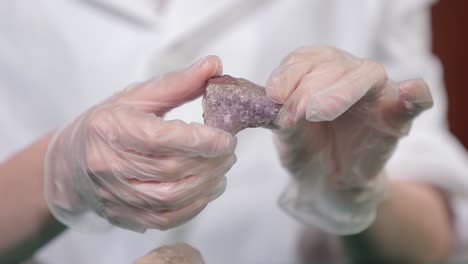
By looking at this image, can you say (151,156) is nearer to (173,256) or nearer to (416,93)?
(173,256)

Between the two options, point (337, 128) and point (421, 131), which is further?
point (421, 131)

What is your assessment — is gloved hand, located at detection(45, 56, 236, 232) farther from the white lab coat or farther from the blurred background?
the blurred background

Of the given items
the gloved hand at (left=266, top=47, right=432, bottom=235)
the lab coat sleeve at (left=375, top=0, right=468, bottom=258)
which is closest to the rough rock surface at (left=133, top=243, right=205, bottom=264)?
the gloved hand at (left=266, top=47, right=432, bottom=235)

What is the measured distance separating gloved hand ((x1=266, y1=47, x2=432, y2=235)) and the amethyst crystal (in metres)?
0.01

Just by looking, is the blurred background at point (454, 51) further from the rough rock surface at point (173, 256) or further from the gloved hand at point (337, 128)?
the rough rock surface at point (173, 256)

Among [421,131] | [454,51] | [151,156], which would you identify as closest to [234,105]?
[151,156]

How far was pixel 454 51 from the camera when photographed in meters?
1.33

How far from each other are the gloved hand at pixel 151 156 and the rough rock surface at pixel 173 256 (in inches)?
0.7

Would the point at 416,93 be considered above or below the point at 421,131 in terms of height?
above

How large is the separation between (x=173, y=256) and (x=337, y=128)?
19cm

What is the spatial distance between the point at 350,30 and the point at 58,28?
423 mm

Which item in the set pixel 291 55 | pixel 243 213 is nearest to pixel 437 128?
pixel 243 213

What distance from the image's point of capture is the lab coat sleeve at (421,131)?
0.74 m

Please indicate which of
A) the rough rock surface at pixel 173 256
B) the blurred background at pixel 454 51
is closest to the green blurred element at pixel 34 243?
the rough rock surface at pixel 173 256
